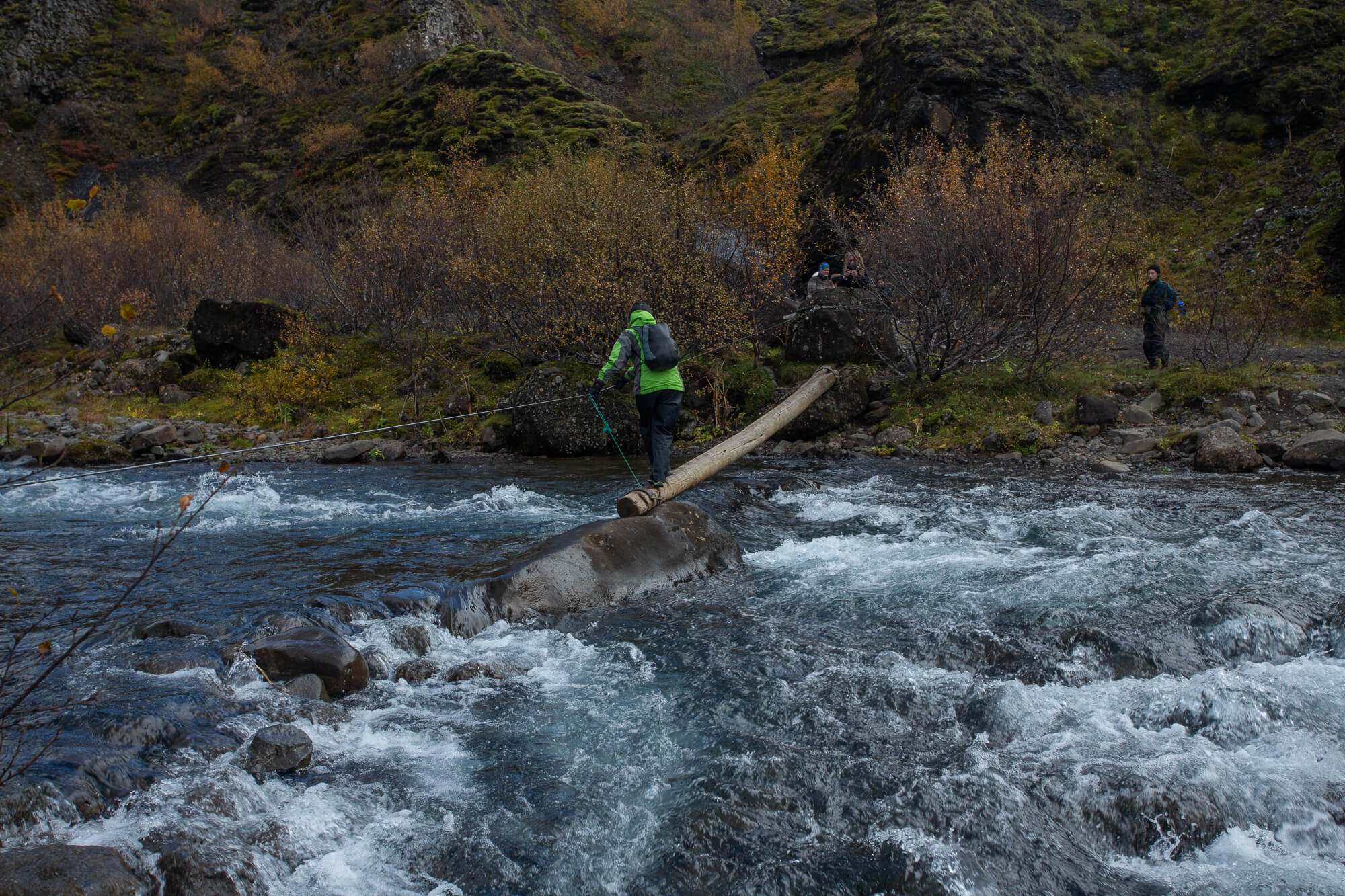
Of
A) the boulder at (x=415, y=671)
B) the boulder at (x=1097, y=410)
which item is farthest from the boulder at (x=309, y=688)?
the boulder at (x=1097, y=410)

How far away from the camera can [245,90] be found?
202ft

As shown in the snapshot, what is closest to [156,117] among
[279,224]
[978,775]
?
[279,224]

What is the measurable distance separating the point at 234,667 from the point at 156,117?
7079 centimetres

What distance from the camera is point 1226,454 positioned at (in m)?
13.6

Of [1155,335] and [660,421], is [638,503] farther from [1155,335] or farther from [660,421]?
[1155,335]

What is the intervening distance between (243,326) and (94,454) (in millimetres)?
7423

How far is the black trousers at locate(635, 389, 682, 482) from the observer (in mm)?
10242

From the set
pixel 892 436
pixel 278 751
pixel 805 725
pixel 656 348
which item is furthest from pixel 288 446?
pixel 892 436

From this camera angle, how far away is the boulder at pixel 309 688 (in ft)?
21.9

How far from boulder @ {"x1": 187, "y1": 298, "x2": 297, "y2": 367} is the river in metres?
15.2

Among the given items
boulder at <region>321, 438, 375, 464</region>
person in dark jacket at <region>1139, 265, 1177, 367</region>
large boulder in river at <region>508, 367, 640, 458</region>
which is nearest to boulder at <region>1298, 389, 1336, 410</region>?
person in dark jacket at <region>1139, 265, 1177, 367</region>

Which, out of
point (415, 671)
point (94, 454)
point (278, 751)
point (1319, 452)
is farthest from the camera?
point (94, 454)

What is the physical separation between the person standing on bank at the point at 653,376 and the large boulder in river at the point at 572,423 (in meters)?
7.48

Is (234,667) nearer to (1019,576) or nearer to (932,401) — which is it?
(1019,576)
